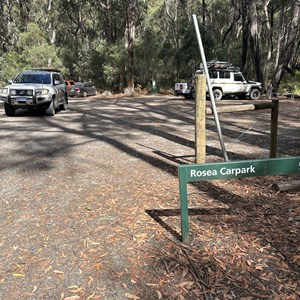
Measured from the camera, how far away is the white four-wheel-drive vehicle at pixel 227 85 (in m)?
19.1

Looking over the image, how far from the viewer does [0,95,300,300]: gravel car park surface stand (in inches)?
102

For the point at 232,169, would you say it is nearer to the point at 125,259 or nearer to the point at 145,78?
the point at 125,259

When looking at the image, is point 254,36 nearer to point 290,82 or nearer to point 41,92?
point 290,82

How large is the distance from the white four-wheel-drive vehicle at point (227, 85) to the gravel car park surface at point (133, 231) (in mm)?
13060

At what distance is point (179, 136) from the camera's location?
840 centimetres

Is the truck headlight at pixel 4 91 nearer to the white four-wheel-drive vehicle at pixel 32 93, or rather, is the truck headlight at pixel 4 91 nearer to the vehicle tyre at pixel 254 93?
the white four-wheel-drive vehicle at pixel 32 93

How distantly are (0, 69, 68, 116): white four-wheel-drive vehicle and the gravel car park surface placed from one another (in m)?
5.68

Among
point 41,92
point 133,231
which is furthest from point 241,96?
point 133,231

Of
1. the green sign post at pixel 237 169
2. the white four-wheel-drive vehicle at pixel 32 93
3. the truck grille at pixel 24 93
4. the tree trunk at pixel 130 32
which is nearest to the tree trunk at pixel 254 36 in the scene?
the tree trunk at pixel 130 32

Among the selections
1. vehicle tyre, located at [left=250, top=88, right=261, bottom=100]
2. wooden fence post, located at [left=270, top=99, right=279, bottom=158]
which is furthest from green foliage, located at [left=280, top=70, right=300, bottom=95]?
wooden fence post, located at [left=270, top=99, right=279, bottom=158]

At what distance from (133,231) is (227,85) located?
17363mm

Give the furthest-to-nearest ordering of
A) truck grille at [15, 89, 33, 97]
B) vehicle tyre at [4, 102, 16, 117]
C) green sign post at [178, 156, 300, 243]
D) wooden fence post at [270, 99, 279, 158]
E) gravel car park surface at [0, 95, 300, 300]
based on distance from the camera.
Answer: vehicle tyre at [4, 102, 16, 117] < truck grille at [15, 89, 33, 97] < wooden fence post at [270, 99, 279, 158] < green sign post at [178, 156, 300, 243] < gravel car park surface at [0, 95, 300, 300]

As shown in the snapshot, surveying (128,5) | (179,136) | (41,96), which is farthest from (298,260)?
(128,5)

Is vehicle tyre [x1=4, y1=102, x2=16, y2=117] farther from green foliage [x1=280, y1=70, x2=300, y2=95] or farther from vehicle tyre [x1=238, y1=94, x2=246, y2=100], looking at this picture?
green foliage [x1=280, y1=70, x2=300, y2=95]
